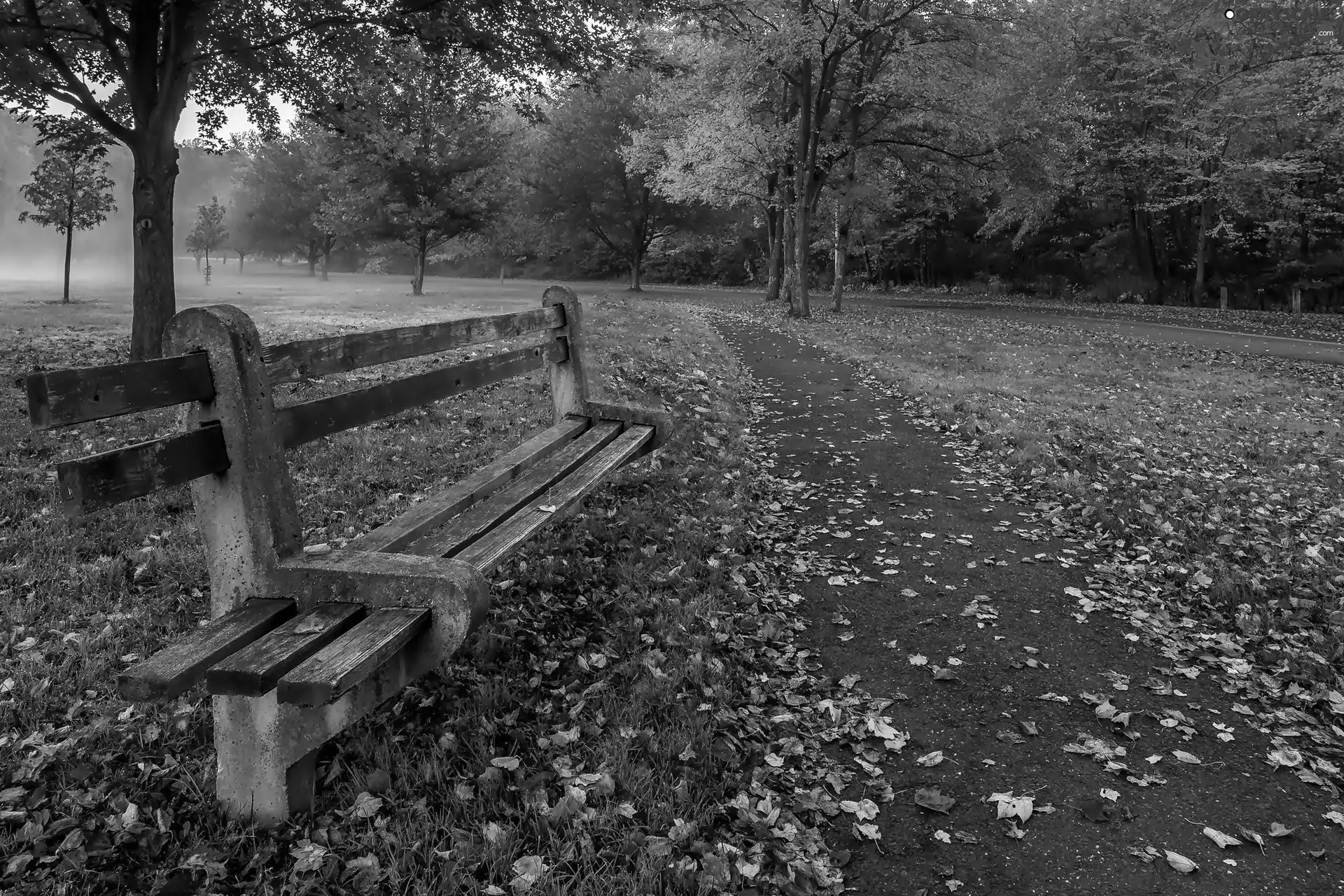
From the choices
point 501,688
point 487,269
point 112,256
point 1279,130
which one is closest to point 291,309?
point 501,688

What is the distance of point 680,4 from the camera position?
11711 mm

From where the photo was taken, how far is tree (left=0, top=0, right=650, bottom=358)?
433 inches

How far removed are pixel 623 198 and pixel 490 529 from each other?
146 feet

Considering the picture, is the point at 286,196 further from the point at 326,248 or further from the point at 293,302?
the point at 293,302

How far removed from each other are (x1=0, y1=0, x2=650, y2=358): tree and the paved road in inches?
637

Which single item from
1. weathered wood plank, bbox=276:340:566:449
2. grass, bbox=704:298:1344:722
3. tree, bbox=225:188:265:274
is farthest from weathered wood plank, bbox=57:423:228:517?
tree, bbox=225:188:265:274

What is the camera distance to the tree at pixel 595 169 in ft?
145

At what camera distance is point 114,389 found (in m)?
2.42

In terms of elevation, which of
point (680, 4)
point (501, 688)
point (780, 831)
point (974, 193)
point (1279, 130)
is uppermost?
point (1279, 130)

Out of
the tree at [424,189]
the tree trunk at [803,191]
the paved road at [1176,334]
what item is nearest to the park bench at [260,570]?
the paved road at [1176,334]

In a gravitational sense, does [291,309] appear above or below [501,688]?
above

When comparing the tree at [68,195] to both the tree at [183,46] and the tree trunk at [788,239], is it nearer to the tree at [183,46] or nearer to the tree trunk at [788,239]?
the tree at [183,46]

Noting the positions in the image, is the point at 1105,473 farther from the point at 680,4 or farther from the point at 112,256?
the point at 112,256

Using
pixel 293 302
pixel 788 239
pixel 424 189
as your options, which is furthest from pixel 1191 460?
pixel 424 189
